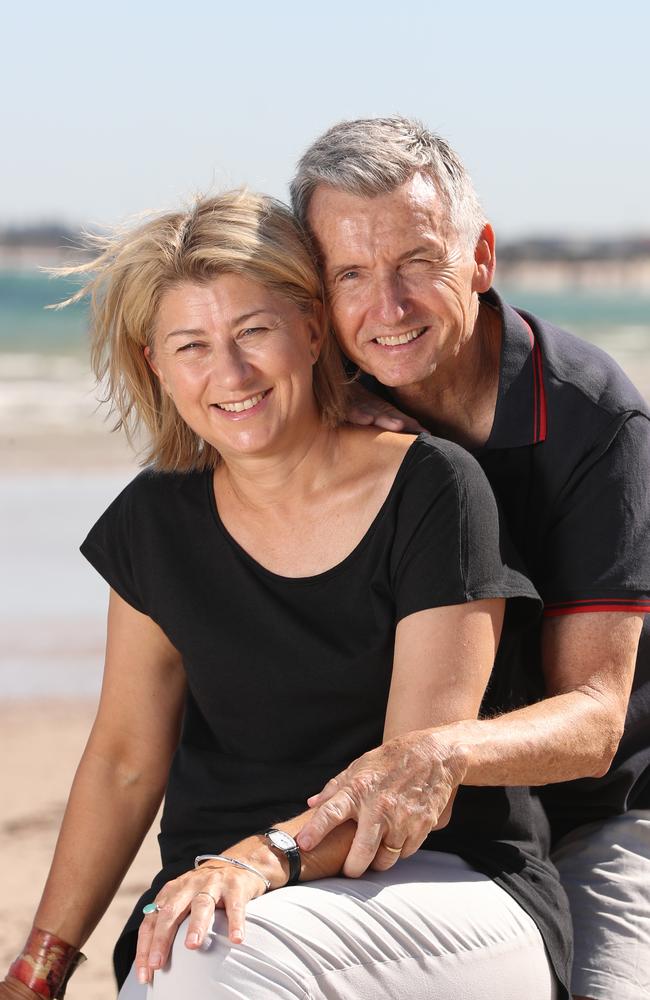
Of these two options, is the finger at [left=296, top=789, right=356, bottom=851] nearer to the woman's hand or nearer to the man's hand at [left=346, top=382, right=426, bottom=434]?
the woman's hand

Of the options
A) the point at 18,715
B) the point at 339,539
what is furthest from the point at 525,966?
the point at 18,715

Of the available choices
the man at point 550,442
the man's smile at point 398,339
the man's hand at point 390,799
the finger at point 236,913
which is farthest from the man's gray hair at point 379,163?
the finger at point 236,913

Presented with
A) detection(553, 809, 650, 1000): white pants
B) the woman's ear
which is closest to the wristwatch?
detection(553, 809, 650, 1000): white pants

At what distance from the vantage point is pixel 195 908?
2053 mm

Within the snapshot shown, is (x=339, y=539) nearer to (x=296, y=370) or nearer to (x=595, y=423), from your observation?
(x=296, y=370)

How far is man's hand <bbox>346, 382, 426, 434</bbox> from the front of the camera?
2604mm

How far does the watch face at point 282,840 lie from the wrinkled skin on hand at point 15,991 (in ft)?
2.36

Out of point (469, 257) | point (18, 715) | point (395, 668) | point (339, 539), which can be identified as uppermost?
point (469, 257)

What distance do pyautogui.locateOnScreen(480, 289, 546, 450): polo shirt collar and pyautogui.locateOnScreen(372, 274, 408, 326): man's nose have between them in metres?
0.27

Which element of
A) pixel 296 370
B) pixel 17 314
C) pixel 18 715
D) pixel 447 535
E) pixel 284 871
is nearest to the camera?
pixel 284 871

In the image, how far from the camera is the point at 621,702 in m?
2.56

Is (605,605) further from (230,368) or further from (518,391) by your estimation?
(230,368)

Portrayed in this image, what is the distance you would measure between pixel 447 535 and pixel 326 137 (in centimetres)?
84

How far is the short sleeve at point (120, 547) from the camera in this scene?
2699 mm
